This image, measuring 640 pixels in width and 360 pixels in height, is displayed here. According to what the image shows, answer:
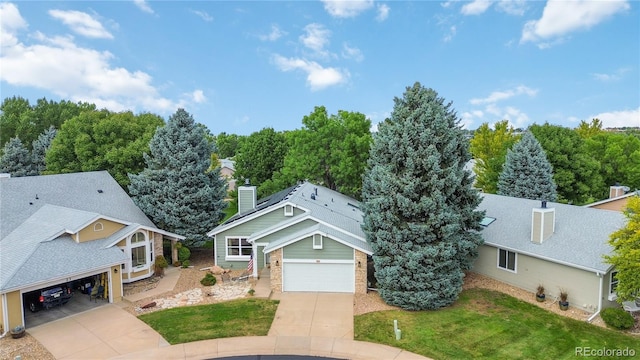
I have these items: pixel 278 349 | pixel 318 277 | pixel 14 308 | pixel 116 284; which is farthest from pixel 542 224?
pixel 14 308

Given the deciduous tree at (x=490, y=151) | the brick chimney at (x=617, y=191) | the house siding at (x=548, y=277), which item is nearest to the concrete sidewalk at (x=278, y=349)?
the house siding at (x=548, y=277)

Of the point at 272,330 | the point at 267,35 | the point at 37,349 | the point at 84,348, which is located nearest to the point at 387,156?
the point at 272,330

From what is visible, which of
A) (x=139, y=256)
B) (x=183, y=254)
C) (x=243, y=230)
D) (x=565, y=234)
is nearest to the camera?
(x=565, y=234)

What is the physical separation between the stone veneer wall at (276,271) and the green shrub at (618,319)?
45.6 feet

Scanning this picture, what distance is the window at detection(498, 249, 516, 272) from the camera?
19.9 m

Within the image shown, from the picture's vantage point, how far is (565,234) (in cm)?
1878

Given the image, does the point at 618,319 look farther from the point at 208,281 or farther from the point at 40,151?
the point at 40,151

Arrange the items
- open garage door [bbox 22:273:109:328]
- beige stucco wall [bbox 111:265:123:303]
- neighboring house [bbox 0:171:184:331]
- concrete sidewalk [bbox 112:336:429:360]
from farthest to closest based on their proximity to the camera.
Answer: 1. beige stucco wall [bbox 111:265:123:303]
2. open garage door [bbox 22:273:109:328]
3. neighboring house [bbox 0:171:184:331]
4. concrete sidewalk [bbox 112:336:429:360]

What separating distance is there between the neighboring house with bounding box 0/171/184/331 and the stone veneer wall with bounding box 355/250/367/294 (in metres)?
11.0

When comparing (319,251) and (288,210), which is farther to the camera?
(288,210)

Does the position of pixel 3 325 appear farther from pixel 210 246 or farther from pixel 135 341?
pixel 210 246

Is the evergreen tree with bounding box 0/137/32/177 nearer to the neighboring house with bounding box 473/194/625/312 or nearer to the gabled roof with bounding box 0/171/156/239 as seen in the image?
the gabled roof with bounding box 0/171/156/239

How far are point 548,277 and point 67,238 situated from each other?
22732 mm

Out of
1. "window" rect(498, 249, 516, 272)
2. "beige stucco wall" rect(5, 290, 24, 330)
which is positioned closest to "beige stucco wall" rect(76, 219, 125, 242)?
"beige stucco wall" rect(5, 290, 24, 330)
